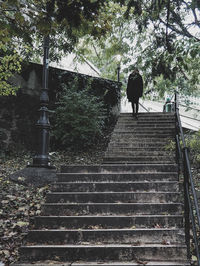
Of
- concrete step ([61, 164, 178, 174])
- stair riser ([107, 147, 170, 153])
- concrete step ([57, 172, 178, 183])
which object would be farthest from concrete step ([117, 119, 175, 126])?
concrete step ([57, 172, 178, 183])

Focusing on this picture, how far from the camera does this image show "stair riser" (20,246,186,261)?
12.2ft

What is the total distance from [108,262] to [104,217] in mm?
785

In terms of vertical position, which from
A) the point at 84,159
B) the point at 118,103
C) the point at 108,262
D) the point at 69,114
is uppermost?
the point at 118,103

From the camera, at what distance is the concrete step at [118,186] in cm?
511

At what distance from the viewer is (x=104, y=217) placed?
438 cm

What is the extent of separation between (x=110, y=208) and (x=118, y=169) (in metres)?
1.20

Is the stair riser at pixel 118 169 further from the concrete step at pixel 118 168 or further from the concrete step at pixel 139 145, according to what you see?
the concrete step at pixel 139 145

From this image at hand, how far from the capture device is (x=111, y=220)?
14.3ft

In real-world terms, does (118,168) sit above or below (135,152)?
below

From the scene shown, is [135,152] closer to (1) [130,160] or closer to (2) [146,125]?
(1) [130,160]

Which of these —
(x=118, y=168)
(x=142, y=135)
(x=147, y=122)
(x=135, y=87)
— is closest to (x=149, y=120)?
(x=147, y=122)

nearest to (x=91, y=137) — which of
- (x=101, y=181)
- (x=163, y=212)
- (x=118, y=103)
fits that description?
(x=118, y=103)

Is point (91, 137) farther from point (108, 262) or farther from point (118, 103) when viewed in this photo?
point (108, 262)

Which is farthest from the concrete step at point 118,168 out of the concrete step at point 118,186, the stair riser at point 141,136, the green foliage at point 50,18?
the stair riser at point 141,136
